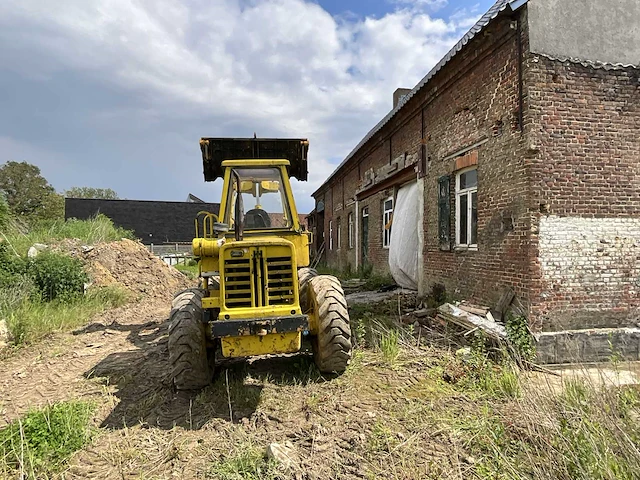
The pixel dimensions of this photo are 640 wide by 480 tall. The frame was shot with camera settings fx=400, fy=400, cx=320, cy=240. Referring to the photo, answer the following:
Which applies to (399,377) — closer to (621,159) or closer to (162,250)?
(621,159)

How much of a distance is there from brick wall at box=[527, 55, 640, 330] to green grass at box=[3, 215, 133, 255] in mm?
12330

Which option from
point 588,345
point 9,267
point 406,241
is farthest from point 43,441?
point 406,241

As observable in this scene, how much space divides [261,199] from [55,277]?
6.92 meters

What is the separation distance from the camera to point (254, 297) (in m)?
4.11

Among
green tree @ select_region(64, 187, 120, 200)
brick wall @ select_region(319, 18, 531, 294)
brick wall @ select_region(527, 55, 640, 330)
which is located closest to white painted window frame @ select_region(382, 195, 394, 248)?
brick wall @ select_region(319, 18, 531, 294)

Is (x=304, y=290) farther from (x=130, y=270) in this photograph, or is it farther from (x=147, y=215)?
(x=147, y=215)

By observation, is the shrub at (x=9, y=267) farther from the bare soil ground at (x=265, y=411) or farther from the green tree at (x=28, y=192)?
the green tree at (x=28, y=192)

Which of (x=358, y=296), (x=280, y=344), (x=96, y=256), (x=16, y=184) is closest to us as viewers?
(x=280, y=344)

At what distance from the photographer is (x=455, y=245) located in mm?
8031

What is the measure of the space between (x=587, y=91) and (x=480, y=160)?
179cm

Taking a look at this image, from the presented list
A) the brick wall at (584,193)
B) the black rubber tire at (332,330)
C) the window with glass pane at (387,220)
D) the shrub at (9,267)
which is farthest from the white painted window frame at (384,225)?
the shrub at (9,267)

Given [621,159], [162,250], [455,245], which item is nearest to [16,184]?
[162,250]

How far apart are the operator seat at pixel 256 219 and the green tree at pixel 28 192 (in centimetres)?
4028

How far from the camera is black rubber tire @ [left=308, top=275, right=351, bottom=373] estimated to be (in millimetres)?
4270
